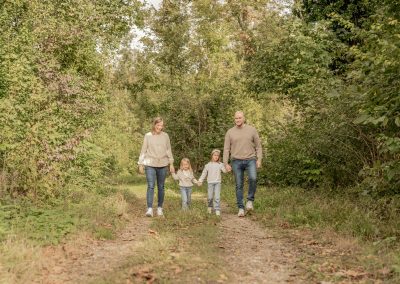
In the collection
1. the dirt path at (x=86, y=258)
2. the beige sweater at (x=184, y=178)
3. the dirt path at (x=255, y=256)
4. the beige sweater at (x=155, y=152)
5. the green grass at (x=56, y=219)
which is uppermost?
the beige sweater at (x=155, y=152)

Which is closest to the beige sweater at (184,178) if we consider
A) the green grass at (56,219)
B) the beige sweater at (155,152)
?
the beige sweater at (155,152)

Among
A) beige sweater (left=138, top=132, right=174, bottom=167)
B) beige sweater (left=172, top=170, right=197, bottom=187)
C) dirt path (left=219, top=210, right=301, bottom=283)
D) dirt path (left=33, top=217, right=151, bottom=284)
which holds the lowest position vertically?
dirt path (left=219, top=210, right=301, bottom=283)

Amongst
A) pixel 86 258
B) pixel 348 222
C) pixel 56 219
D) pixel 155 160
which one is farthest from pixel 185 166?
pixel 86 258

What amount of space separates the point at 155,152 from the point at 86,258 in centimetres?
441

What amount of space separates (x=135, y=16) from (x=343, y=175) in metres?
13.4

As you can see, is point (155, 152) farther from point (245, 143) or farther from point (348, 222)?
point (348, 222)

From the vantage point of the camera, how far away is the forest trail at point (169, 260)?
5.64m

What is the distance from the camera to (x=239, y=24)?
41.2m

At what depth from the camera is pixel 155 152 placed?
10.9 metres

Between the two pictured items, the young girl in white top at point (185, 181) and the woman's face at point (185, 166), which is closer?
the young girl in white top at point (185, 181)

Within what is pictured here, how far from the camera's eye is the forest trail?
18.5 feet

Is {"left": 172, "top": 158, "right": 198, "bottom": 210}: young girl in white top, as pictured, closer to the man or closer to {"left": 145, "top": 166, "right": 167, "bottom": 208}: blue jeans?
{"left": 145, "top": 166, "right": 167, "bottom": 208}: blue jeans

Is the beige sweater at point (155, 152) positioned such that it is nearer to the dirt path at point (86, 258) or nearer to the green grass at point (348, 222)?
the green grass at point (348, 222)

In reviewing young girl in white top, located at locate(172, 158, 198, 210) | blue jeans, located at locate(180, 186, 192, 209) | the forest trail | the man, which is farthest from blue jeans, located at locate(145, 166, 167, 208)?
the forest trail
